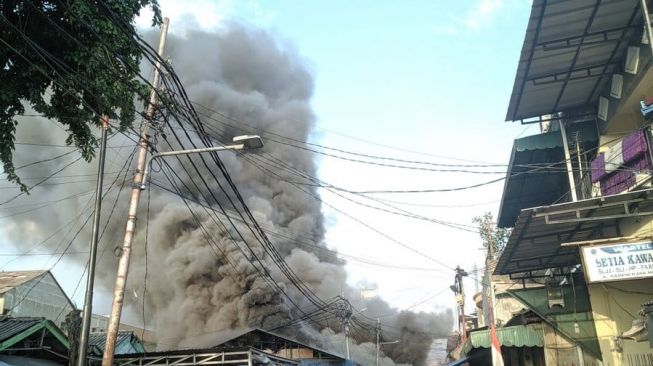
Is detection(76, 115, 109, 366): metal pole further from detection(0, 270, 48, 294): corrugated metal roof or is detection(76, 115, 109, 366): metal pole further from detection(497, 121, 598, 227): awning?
detection(0, 270, 48, 294): corrugated metal roof

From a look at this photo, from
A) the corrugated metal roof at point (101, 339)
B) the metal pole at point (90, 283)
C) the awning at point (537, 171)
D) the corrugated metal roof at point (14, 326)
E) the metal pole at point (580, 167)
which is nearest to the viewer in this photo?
the metal pole at point (90, 283)

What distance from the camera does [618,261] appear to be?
9.16 meters

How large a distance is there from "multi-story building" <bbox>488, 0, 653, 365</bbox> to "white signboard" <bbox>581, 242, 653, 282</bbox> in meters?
0.02

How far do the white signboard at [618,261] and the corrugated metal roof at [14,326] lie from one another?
11.8 m

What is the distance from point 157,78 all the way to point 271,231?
2231cm

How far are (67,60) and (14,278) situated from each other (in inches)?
918

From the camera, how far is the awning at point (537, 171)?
12.4m

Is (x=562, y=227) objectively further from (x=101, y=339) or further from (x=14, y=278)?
(x=14, y=278)

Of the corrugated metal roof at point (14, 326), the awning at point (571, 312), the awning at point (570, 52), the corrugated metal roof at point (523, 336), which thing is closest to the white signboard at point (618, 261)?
the awning at point (571, 312)

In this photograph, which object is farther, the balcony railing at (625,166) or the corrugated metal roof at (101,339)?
the corrugated metal roof at (101,339)

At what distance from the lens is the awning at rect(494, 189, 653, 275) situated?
917cm

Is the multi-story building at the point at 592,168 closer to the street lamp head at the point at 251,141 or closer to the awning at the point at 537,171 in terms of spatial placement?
the awning at the point at 537,171

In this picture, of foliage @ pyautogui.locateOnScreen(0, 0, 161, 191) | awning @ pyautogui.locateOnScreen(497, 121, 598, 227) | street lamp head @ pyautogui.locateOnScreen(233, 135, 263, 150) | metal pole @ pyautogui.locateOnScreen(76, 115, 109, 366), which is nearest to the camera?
foliage @ pyautogui.locateOnScreen(0, 0, 161, 191)

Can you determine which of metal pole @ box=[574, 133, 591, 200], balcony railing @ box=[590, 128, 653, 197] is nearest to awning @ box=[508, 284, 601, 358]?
metal pole @ box=[574, 133, 591, 200]
